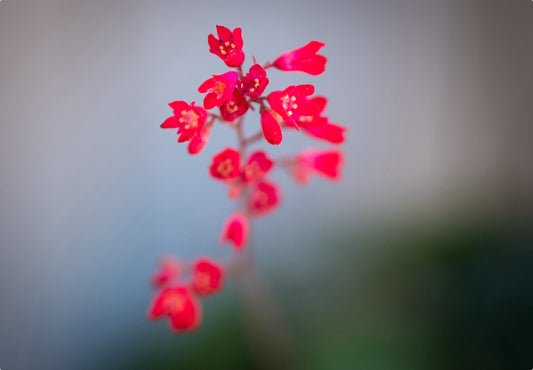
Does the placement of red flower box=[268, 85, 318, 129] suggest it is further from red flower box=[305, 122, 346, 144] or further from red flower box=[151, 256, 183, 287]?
red flower box=[151, 256, 183, 287]

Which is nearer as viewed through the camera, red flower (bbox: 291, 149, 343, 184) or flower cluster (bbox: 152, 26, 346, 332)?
flower cluster (bbox: 152, 26, 346, 332)

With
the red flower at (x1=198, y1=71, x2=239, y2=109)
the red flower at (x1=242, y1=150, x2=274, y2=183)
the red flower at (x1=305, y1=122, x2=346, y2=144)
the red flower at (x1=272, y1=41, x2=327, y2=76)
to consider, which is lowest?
the red flower at (x1=242, y1=150, x2=274, y2=183)

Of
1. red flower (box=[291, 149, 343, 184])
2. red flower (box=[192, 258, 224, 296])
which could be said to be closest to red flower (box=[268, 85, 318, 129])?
red flower (box=[291, 149, 343, 184])

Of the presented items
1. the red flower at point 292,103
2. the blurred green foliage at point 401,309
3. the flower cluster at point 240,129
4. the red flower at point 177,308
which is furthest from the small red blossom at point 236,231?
the blurred green foliage at point 401,309

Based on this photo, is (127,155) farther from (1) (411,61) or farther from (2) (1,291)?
(1) (411,61)

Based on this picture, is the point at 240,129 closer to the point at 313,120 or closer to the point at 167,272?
the point at 313,120

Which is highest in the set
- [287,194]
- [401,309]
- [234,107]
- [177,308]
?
[287,194]

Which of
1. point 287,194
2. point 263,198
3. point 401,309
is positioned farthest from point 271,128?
point 287,194

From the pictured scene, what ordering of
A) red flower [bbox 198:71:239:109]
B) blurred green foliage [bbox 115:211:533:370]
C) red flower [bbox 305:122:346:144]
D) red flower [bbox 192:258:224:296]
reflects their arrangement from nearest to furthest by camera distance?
red flower [bbox 198:71:239:109], red flower [bbox 305:122:346:144], red flower [bbox 192:258:224:296], blurred green foliage [bbox 115:211:533:370]
